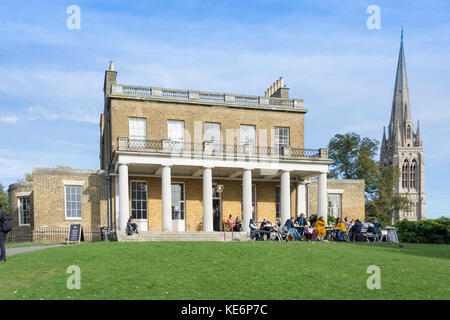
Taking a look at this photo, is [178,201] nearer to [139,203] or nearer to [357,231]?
[139,203]

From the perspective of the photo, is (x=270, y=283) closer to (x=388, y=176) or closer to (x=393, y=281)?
(x=393, y=281)

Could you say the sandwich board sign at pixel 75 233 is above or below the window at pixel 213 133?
below

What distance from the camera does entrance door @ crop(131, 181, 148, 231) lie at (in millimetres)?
30345

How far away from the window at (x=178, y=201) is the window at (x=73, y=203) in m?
5.86

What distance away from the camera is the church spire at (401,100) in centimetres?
12938

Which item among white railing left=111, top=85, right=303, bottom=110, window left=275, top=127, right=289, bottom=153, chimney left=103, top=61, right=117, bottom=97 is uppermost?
chimney left=103, top=61, right=117, bottom=97

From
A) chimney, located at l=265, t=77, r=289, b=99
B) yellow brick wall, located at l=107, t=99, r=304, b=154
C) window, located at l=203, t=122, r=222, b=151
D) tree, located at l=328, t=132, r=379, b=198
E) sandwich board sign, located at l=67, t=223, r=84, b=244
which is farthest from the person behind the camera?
tree, located at l=328, t=132, r=379, b=198

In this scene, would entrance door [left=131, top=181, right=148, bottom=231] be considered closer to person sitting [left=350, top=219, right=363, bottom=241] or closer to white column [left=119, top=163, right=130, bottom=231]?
white column [left=119, top=163, right=130, bottom=231]

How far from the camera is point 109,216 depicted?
3019 centimetres

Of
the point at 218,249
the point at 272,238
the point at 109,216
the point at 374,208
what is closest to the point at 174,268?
the point at 218,249

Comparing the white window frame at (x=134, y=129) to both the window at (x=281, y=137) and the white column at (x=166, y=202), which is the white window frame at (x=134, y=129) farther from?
the window at (x=281, y=137)

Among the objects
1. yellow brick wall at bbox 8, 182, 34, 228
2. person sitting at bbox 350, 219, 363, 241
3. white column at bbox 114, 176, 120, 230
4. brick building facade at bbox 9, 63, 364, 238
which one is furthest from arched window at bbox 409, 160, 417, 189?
yellow brick wall at bbox 8, 182, 34, 228

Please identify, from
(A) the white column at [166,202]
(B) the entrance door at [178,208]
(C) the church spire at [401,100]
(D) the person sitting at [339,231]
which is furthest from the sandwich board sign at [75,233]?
(C) the church spire at [401,100]

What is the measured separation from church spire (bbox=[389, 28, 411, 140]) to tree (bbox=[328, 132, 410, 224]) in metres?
79.9
